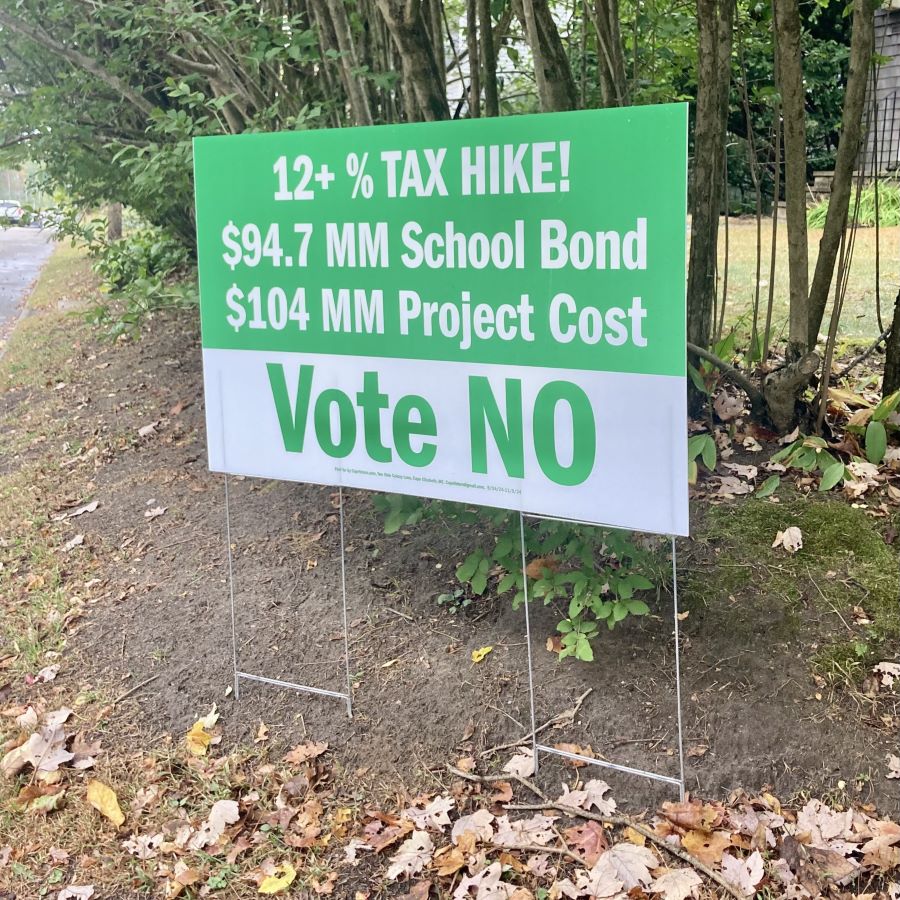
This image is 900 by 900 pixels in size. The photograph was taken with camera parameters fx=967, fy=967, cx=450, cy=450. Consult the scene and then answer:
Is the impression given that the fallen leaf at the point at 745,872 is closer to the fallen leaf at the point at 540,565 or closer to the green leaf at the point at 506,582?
the green leaf at the point at 506,582

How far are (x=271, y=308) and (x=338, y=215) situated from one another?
384 mm

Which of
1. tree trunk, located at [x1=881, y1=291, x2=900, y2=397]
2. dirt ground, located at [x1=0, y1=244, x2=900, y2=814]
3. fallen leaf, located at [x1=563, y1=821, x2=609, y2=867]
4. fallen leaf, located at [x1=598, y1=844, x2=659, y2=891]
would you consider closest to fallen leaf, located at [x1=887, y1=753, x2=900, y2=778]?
dirt ground, located at [x1=0, y1=244, x2=900, y2=814]

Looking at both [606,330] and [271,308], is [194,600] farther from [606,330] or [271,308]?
[606,330]

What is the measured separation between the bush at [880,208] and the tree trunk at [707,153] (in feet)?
18.9

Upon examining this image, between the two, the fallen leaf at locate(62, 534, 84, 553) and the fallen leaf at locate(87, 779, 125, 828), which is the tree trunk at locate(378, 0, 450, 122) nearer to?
the fallen leaf at locate(62, 534, 84, 553)

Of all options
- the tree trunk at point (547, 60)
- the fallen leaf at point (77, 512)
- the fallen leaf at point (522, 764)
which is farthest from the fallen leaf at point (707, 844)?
the fallen leaf at point (77, 512)

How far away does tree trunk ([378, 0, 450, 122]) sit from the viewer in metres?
4.00

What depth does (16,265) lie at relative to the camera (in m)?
26.9

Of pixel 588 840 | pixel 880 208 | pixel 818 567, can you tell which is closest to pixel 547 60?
pixel 818 567

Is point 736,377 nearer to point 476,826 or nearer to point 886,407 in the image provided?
point 886,407

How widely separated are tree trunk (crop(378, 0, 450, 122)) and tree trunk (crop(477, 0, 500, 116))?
0.23 m

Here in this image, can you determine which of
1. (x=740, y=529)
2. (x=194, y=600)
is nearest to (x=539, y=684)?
(x=740, y=529)

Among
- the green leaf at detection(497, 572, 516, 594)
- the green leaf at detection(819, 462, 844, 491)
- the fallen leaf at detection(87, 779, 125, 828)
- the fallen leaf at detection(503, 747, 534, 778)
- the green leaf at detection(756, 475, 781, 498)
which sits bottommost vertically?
the fallen leaf at detection(87, 779, 125, 828)

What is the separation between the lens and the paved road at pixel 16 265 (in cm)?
1842
